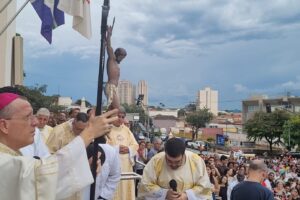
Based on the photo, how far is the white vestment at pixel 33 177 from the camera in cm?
288

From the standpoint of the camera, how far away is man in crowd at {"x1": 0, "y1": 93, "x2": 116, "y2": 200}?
9.54 ft

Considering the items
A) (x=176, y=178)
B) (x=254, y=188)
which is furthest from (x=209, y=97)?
(x=176, y=178)

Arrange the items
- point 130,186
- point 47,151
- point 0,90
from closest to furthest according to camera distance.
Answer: point 0,90 → point 47,151 → point 130,186

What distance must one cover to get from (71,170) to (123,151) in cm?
422

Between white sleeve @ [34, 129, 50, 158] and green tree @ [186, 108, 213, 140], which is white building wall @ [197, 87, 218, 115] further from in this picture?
white sleeve @ [34, 129, 50, 158]

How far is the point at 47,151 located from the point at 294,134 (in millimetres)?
61966

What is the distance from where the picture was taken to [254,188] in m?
5.84

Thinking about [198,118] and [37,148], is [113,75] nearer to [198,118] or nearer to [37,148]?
[37,148]

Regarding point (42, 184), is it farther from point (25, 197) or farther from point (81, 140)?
point (81, 140)

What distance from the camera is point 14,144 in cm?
314

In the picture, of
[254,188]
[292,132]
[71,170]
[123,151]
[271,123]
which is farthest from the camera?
[271,123]

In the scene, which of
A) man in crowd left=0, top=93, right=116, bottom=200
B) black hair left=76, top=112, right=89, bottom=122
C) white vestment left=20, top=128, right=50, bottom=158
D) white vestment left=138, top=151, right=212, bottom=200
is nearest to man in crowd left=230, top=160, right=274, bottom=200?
white vestment left=138, top=151, right=212, bottom=200

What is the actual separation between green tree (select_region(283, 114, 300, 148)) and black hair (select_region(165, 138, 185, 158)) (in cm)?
6060

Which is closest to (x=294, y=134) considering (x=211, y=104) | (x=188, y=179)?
(x=188, y=179)
